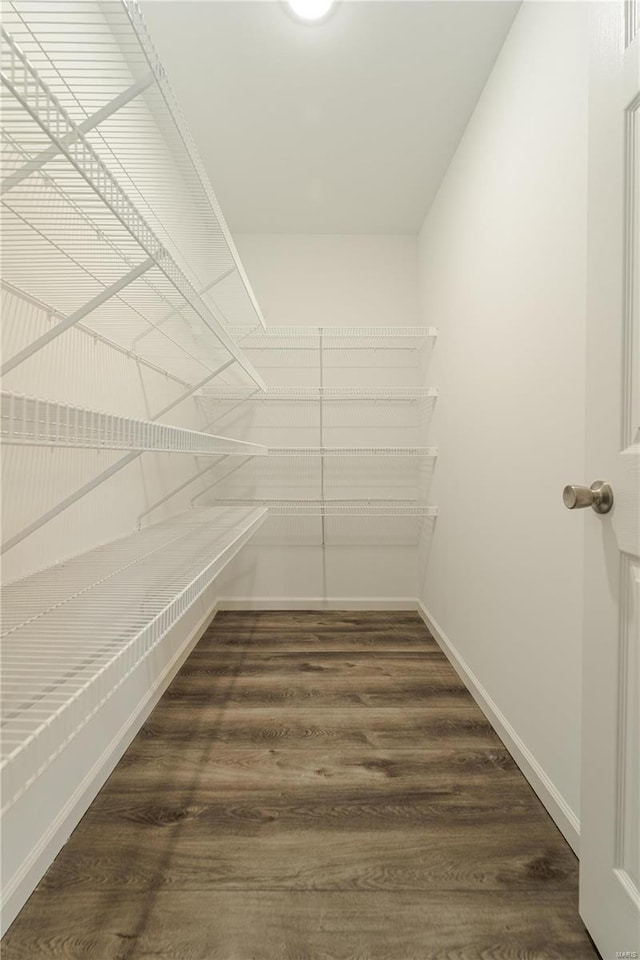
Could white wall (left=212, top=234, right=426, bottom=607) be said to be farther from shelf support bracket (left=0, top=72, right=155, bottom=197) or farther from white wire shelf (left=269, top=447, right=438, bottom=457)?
shelf support bracket (left=0, top=72, right=155, bottom=197)

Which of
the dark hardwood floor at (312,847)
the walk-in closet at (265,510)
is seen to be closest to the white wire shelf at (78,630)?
the walk-in closet at (265,510)

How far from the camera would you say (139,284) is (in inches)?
54.7

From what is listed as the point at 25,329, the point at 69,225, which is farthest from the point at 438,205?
the point at 25,329

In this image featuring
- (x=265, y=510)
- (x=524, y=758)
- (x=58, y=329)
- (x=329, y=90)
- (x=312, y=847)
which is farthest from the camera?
(x=265, y=510)

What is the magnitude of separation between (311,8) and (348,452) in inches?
77.8

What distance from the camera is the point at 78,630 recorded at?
85cm

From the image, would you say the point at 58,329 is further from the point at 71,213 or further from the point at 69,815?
the point at 69,815

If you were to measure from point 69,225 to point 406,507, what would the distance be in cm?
215

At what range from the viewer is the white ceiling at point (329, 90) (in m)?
1.56

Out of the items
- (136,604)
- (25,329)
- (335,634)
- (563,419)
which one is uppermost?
(25,329)

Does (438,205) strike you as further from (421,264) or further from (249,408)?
(249,408)

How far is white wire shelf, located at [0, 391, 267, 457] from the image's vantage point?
522mm

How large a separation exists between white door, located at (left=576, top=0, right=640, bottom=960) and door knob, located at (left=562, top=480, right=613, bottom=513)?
0.5 inches

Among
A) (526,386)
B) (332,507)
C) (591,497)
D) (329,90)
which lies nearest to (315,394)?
(332,507)
